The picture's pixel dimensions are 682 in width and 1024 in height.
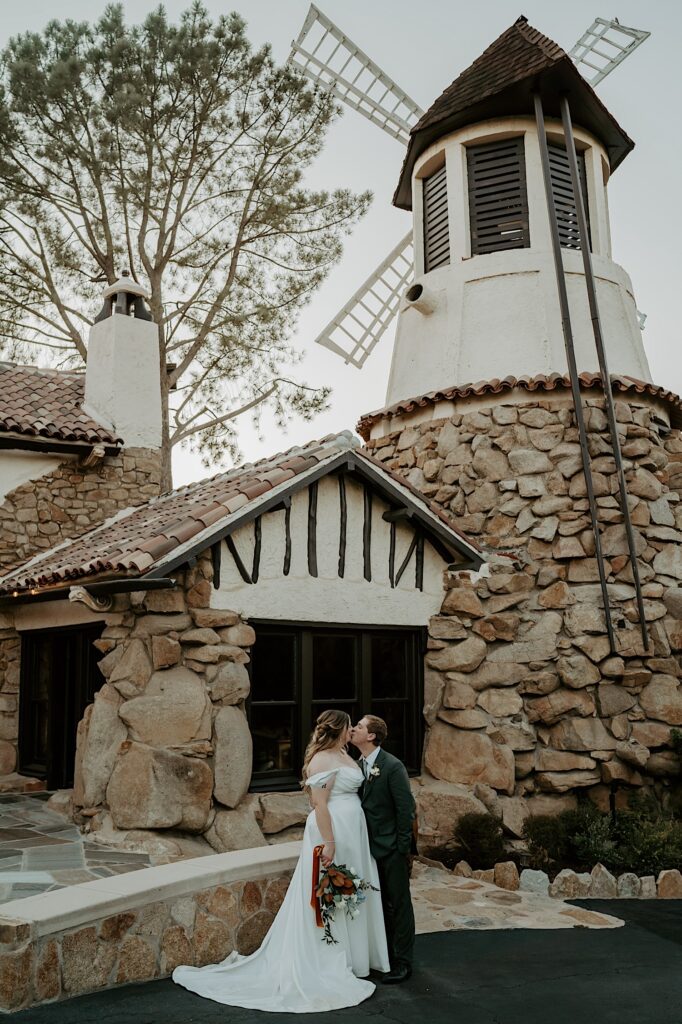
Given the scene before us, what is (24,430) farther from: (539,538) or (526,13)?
(526,13)

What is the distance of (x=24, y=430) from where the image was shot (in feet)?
35.7

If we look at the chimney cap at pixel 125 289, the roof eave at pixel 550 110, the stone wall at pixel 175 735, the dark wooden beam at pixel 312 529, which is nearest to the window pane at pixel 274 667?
the stone wall at pixel 175 735

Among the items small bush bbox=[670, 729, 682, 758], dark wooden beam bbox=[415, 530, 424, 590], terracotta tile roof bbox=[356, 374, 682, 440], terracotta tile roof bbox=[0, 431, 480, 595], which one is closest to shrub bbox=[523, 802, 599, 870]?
small bush bbox=[670, 729, 682, 758]

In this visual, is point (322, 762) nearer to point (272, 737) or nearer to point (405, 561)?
point (272, 737)

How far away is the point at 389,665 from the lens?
9.82 m


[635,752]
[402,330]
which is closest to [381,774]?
[635,752]

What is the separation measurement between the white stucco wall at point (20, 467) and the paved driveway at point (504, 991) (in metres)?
7.38

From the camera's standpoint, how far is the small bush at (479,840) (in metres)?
8.78

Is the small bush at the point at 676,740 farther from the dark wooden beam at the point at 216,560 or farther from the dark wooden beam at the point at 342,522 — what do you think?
the dark wooden beam at the point at 216,560

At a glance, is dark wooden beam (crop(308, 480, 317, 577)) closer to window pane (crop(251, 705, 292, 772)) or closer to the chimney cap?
window pane (crop(251, 705, 292, 772))

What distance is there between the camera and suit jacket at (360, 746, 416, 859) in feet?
18.5

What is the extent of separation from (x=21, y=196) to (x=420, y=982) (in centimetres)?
1602

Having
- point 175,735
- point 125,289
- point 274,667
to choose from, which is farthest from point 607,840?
point 125,289

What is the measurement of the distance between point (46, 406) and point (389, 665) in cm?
606
